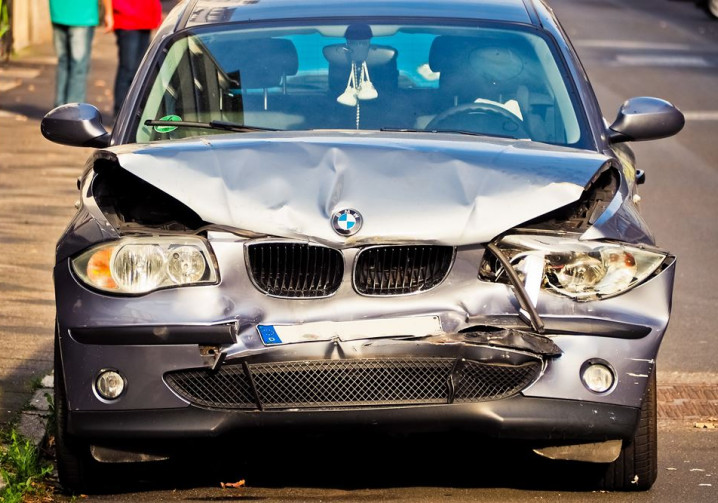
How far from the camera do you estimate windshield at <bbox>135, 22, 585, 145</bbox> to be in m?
5.98

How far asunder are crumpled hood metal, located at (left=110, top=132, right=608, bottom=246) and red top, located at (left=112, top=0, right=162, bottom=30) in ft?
33.8

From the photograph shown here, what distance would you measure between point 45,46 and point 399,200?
19.1 metres

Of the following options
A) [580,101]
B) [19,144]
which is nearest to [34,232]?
[19,144]

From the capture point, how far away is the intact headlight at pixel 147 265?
4.80m

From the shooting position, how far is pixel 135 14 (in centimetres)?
1532

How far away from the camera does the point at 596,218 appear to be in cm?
494

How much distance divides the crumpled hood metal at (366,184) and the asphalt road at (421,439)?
0.69 metres

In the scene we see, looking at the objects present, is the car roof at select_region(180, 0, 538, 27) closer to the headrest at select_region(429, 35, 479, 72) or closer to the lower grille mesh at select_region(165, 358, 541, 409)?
the headrest at select_region(429, 35, 479, 72)

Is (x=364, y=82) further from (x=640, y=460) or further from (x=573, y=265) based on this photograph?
(x=640, y=460)

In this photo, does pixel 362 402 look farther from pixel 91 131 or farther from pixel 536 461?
pixel 91 131

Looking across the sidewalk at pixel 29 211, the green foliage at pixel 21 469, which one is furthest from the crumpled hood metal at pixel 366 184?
the sidewalk at pixel 29 211

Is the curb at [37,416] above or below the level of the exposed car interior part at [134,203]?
below

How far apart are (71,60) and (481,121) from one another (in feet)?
33.6

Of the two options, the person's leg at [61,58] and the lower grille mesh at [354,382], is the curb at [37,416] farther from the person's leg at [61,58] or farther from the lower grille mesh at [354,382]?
the person's leg at [61,58]
